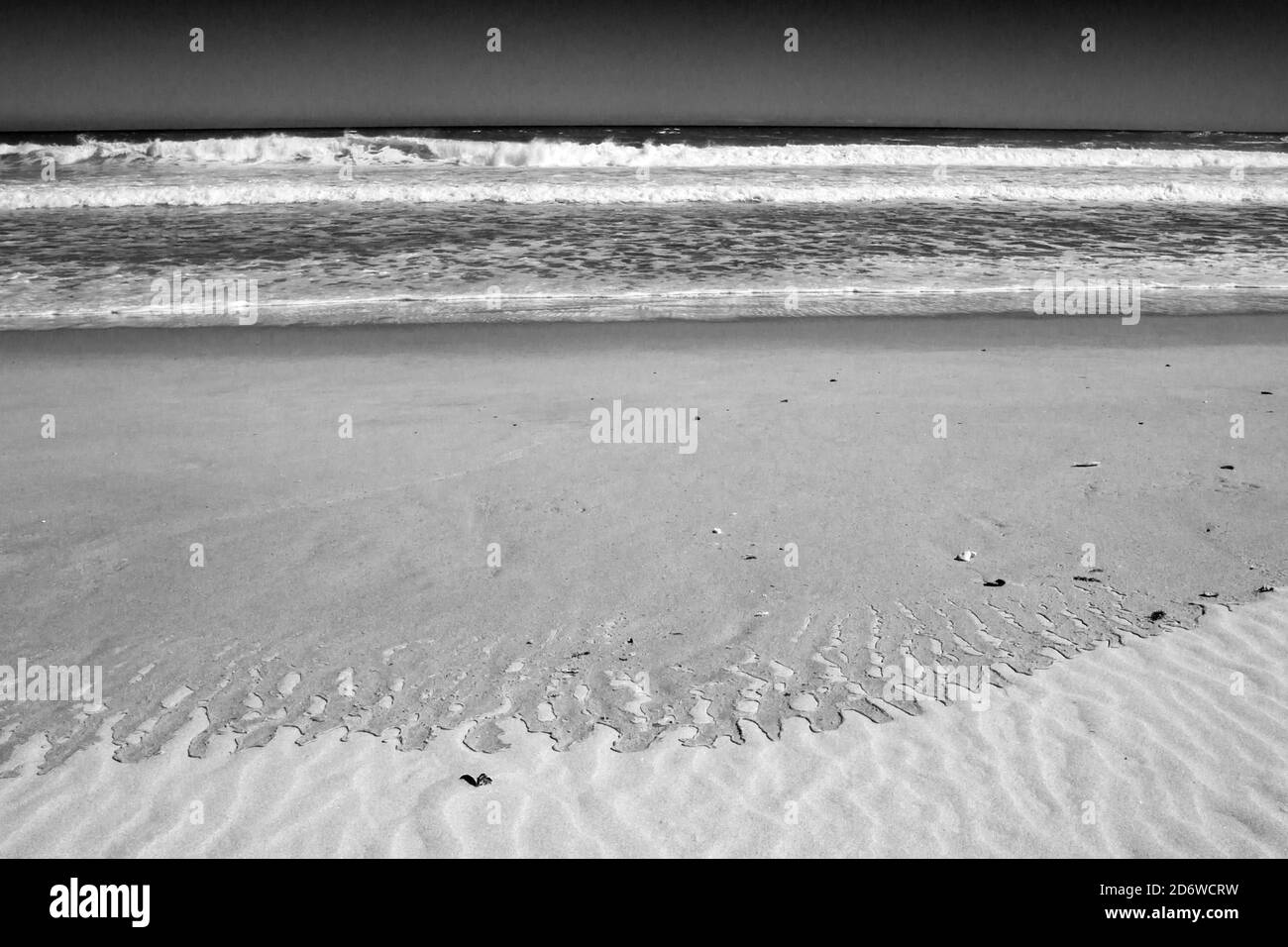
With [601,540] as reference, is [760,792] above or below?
below

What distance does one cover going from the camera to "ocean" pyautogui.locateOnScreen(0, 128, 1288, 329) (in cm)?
888

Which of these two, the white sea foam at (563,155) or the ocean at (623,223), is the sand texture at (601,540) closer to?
the ocean at (623,223)

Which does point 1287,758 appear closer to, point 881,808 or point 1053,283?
point 881,808

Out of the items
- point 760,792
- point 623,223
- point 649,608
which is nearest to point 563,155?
point 623,223

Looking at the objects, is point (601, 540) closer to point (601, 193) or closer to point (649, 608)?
point (649, 608)

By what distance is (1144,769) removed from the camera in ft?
8.81

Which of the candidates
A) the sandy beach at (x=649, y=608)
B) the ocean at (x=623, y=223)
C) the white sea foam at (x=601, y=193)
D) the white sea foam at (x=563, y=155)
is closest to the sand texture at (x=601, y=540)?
the sandy beach at (x=649, y=608)

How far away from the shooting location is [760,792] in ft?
8.61

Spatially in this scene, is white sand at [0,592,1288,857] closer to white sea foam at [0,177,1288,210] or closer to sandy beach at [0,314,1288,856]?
sandy beach at [0,314,1288,856]

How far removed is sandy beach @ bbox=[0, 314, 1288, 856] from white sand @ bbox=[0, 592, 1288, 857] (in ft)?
0.04

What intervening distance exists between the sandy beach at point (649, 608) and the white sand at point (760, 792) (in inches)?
0.4

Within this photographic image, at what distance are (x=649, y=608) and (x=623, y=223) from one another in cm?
1077

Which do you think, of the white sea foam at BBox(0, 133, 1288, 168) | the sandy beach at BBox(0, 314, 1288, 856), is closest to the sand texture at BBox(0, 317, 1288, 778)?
the sandy beach at BBox(0, 314, 1288, 856)

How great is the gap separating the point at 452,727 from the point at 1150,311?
767 cm
